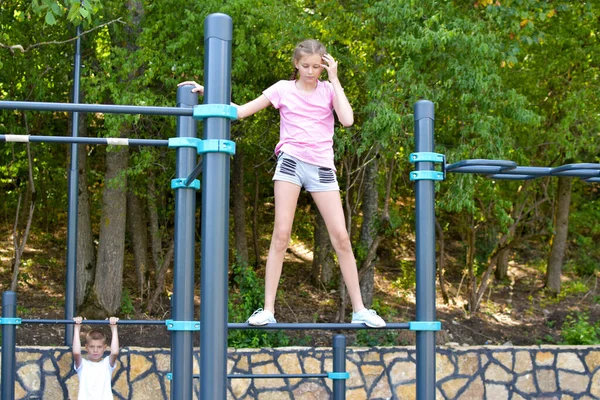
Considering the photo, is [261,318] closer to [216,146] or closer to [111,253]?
[216,146]

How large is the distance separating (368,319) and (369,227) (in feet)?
19.4

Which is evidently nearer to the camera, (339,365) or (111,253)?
(339,365)

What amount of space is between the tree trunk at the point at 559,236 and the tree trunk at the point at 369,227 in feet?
10.3

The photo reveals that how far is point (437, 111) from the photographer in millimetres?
8578

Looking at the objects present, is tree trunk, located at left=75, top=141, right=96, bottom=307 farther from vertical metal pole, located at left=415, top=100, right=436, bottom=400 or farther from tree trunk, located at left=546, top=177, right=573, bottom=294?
vertical metal pole, located at left=415, top=100, right=436, bottom=400

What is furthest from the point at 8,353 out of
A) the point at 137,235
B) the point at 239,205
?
the point at 239,205

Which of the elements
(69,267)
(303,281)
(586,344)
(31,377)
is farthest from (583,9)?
(31,377)

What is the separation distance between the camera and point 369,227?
9703 mm

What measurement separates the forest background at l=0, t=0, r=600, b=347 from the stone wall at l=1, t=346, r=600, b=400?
0.52 m

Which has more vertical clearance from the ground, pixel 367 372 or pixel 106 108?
pixel 106 108

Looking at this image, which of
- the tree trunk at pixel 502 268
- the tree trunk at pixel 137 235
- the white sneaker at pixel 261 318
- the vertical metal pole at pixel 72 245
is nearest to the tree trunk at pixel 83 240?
Result: the tree trunk at pixel 137 235

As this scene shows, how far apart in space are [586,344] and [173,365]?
20.3 ft

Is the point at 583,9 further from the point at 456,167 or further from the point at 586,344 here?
the point at 456,167

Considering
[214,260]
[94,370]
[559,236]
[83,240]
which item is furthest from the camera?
[559,236]
